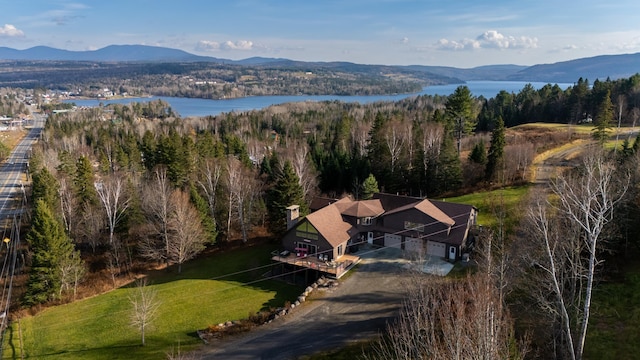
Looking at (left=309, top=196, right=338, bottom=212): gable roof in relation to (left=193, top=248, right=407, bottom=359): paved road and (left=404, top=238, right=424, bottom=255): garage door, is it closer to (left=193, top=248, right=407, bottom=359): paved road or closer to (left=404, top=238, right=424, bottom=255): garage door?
(left=404, top=238, right=424, bottom=255): garage door

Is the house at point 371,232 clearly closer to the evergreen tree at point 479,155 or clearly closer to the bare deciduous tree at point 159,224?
the bare deciduous tree at point 159,224

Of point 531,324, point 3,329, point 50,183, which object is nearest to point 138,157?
point 50,183

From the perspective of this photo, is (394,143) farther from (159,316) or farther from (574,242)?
(159,316)

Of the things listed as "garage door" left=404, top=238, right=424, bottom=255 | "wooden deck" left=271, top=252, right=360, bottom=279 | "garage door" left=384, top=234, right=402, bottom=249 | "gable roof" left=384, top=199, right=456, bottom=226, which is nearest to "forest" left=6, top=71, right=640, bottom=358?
"gable roof" left=384, top=199, right=456, bottom=226

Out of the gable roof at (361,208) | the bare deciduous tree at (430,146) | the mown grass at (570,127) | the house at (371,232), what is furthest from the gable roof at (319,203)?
the mown grass at (570,127)

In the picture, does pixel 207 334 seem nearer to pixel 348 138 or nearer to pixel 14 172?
pixel 348 138

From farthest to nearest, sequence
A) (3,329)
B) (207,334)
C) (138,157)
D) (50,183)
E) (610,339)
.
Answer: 1. (138,157)
2. (50,183)
3. (3,329)
4. (207,334)
5. (610,339)
